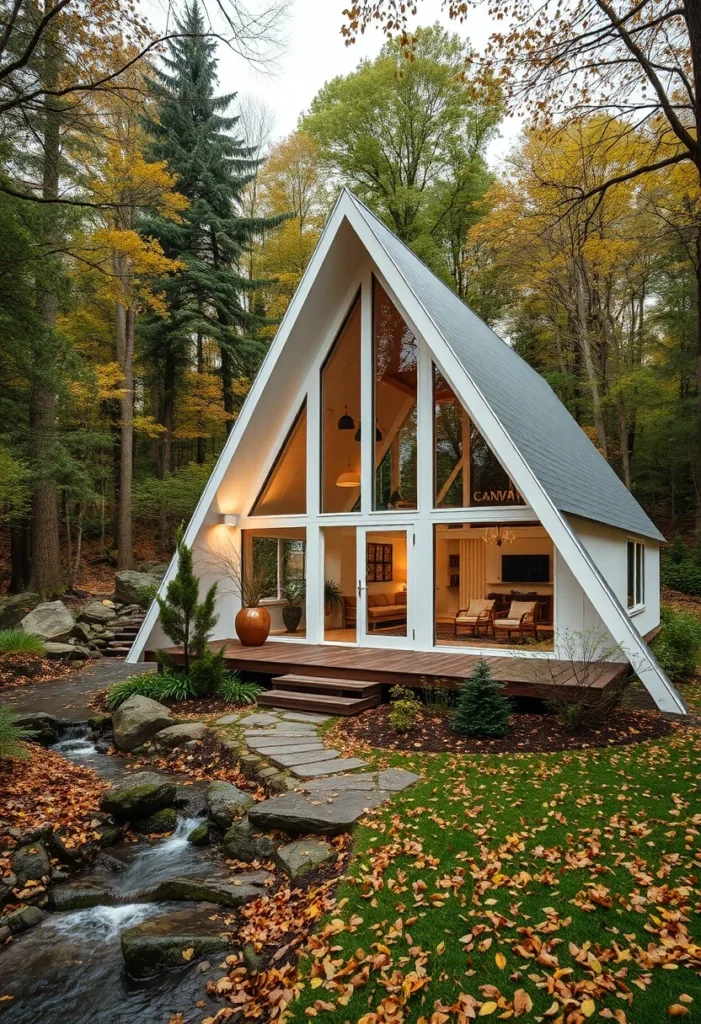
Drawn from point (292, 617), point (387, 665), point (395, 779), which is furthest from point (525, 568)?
point (395, 779)

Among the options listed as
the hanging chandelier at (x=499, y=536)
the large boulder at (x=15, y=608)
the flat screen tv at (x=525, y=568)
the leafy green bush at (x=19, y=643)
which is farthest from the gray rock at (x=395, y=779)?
the large boulder at (x=15, y=608)

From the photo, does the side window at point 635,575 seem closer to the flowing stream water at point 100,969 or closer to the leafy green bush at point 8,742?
the flowing stream water at point 100,969

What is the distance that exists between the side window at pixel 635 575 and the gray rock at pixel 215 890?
9728mm

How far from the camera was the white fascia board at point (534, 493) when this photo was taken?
7.16 m

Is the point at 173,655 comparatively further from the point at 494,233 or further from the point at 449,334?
the point at 494,233

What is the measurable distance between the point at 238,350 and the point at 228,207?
4838mm

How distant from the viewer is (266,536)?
459 inches

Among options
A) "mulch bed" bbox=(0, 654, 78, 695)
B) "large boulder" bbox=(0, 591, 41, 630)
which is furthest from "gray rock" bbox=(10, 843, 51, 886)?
"large boulder" bbox=(0, 591, 41, 630)

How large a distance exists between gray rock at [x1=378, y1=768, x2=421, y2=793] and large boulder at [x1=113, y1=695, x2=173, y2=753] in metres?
3.35

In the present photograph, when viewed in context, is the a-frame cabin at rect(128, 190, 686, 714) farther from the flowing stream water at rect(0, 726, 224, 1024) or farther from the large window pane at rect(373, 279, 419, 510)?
the flowing stream water at rect(0, 726, 224, 1024)

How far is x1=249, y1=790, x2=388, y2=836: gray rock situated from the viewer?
4668 mm

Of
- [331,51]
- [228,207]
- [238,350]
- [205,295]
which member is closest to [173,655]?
[331,51]

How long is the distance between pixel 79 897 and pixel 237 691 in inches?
171

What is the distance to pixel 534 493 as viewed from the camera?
310 inches
